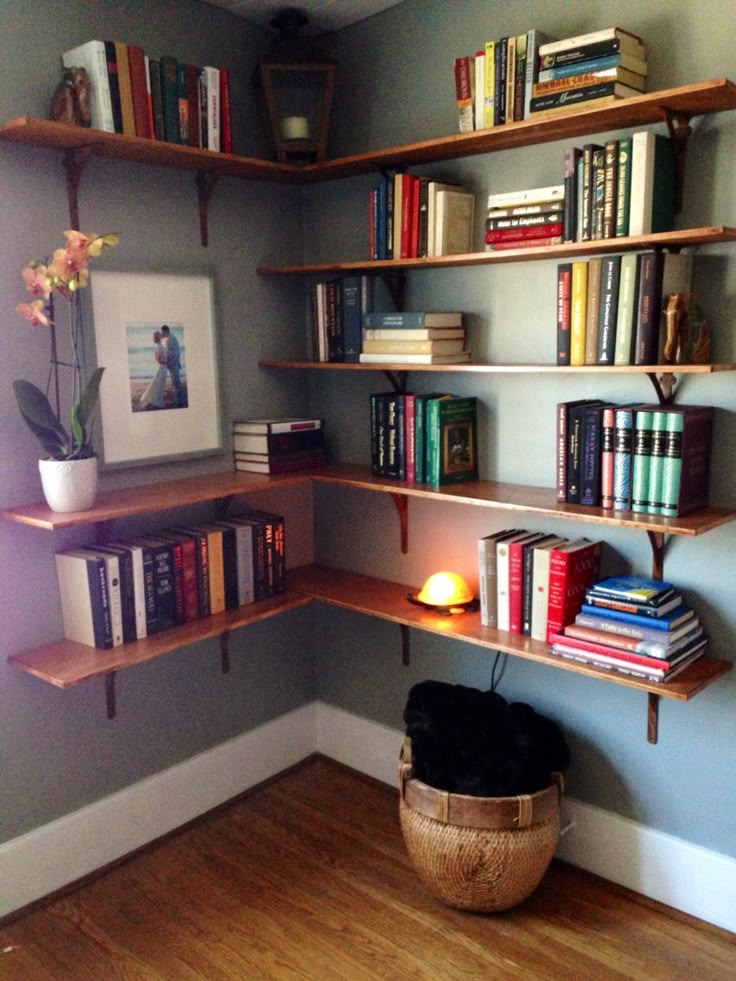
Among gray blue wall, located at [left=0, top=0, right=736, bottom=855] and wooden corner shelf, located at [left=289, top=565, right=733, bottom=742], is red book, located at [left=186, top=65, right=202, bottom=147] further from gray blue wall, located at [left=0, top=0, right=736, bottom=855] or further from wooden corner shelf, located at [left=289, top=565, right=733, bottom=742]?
wooden corner shelf, located at [left=289, top=565, right=733, bottom=742]

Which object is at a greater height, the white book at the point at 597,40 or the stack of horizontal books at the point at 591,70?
the white book at the point at 597,40

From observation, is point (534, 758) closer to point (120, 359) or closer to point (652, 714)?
point (652, 714)

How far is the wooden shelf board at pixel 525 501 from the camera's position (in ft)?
6.28

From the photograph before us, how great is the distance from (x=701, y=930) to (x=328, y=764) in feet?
4.46

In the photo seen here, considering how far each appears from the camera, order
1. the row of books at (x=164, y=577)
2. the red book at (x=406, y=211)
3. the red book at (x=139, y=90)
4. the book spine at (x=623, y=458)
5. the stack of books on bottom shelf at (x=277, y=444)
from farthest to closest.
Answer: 1. the stack of books on bottom shelf at (x=277, y=444)
2. the red book at (x=406, y=211)
3. the row of books at (x=164, y=577)
4. the red book at (x=139, y=90)
5. the book spine at (x=623, y=458)

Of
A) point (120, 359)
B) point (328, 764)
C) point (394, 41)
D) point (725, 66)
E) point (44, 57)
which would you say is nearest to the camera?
point (725, 66)

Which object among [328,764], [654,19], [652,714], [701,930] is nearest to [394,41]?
[654,19]

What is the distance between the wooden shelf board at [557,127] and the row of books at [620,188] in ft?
0.20

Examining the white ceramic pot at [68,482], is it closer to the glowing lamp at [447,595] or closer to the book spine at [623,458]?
the glowing lamp at [447,595]

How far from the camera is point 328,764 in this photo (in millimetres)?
3102

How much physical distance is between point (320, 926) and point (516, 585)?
3.47 ft

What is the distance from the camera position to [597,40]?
1929 millimetres

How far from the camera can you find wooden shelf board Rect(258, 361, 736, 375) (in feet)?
6.07

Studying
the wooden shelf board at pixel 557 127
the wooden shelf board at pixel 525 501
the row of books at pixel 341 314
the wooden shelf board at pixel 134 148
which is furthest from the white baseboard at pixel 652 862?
the wooden shelf board at pixel 134 148
